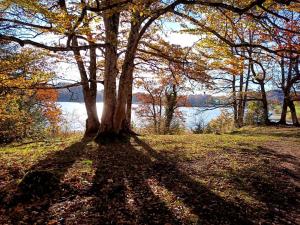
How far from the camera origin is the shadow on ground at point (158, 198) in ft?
15.1

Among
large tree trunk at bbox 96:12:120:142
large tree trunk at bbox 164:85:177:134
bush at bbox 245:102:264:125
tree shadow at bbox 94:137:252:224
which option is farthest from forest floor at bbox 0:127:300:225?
large tree trunk at bbox 164:85:177:134

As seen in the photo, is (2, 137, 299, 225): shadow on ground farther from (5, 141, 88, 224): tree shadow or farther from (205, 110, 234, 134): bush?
(205, 110, 234, 134): bush

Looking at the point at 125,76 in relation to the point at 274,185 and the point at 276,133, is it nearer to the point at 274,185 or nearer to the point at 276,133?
the point at 274,185

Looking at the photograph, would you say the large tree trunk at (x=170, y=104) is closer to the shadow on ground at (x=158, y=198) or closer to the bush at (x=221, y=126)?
the bush at (x=221, y=126)

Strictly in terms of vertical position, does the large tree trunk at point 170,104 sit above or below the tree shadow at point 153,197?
above

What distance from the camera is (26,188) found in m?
5.29

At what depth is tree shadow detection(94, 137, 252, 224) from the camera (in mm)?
4656

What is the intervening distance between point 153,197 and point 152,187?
20.7 inches

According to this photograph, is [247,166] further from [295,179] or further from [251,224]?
[251,224]

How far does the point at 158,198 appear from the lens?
5.36 meters

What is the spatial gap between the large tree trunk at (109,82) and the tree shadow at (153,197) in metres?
3.30

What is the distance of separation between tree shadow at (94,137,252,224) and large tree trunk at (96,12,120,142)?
10.8ft

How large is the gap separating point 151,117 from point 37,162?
33116 millimetres

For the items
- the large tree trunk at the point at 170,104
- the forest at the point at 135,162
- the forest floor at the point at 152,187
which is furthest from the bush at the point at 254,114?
the forest floor at the point at 152,187
